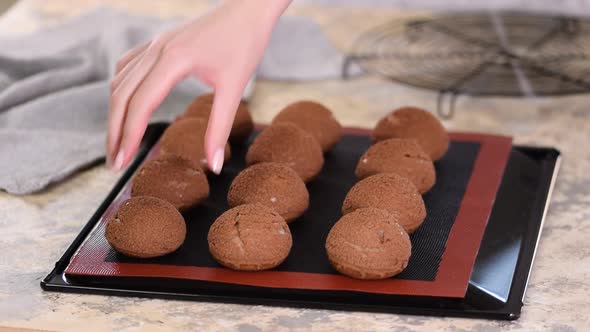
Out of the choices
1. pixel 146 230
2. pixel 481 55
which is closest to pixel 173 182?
pixel 146 230

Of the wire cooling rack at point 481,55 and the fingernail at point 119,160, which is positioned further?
the wire cooling rack at point 481,55

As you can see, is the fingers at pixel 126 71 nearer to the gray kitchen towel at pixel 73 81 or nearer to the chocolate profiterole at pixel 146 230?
the chocolate profiterole at pixel 146 230

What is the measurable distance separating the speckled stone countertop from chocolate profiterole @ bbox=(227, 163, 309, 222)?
143mm

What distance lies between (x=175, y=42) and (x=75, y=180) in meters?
0.38

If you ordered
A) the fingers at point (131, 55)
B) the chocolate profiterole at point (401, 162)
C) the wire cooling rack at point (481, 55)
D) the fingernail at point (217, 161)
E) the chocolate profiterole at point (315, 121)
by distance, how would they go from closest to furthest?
1. the fingernail at point (217, 161)
2. the fingers at point (131, 55)
3. the chocolate profiterole at point (401, 162)
4. the chocolate profiterole at point (315, 121)
5. the wire cooling rack at point (481, 55)

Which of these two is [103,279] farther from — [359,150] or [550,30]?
[550,30]

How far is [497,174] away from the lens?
1168mm

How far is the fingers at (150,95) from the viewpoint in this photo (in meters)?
0.90

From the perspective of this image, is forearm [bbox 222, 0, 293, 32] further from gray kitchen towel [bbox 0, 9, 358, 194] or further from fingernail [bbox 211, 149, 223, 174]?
gray kitchen towel [bbox 0, 9, 358, 194]

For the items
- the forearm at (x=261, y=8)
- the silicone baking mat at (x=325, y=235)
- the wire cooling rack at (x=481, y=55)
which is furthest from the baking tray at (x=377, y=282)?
the wire cooling rack at (x=481, y=55)

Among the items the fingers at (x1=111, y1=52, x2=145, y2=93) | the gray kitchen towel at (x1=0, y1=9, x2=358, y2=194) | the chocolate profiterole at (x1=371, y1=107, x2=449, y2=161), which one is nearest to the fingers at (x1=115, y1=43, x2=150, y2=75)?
the fingers at (x1=111, y1=52, x2=145, y2=93)

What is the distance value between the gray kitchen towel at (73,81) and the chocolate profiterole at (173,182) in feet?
0.59

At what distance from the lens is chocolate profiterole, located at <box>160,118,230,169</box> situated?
1154 mm

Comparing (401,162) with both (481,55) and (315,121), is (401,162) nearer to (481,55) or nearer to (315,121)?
(315,121)
